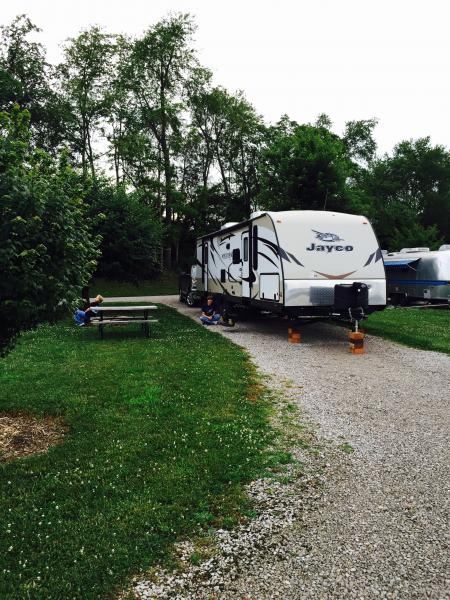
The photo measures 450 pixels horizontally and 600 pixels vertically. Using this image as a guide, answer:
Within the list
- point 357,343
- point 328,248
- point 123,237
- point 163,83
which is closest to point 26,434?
point 357,343

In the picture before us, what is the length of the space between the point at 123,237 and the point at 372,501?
52.6 ft

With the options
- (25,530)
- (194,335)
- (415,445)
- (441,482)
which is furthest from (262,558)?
(194,335)

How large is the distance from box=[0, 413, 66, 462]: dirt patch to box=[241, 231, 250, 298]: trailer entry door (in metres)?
9.50

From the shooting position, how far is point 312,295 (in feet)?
41.0

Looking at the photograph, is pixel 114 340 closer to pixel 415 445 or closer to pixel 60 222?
pixel 60 222

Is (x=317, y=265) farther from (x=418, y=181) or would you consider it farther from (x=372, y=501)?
(x=418, y=181)

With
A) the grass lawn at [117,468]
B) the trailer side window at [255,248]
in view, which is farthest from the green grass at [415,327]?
the grass lawn at [117,468]

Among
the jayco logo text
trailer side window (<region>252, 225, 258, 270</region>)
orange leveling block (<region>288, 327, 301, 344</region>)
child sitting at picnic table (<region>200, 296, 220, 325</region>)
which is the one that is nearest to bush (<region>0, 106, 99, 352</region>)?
the jayco logo text

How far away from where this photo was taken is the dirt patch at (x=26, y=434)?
17.7ft

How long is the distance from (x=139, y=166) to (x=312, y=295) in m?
34.1

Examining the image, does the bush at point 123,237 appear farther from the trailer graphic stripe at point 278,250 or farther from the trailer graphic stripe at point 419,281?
the trailer graphic stripe at point 419,281

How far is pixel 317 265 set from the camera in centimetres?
1282

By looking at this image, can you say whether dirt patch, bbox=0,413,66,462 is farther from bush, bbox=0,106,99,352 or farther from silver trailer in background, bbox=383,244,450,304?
silver trailer in background, bbox=383,244,450,304

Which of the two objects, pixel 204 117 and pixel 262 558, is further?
pixel 204 117
